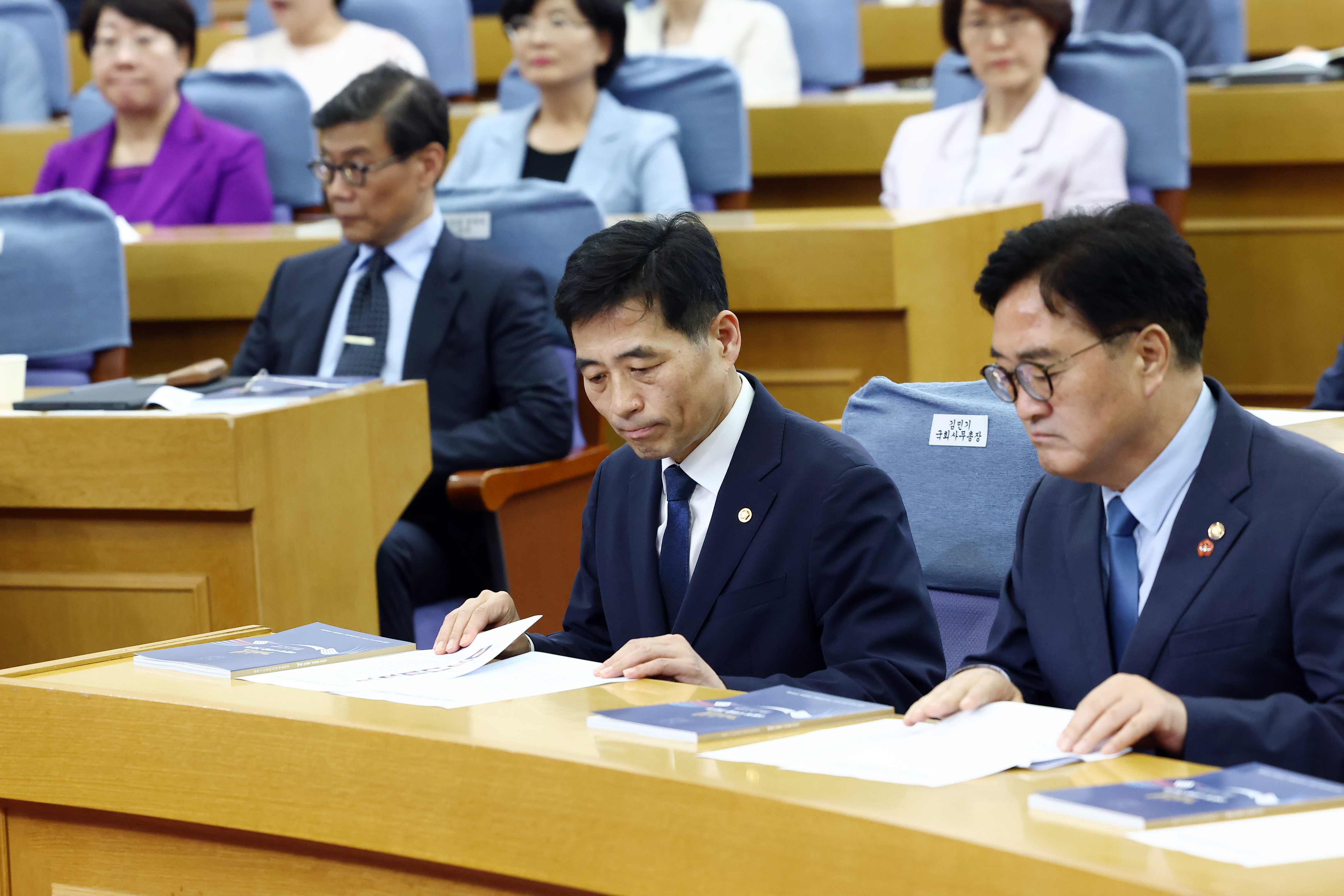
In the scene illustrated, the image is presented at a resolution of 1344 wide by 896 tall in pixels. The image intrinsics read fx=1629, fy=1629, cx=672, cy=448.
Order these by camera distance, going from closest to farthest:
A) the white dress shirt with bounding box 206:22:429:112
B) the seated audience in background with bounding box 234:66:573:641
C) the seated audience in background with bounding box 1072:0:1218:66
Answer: the seated audience in background with bounding box 234:66:573:641 < the seated audience in background with bounding box 1072:0:1218:66 < the white dress shirt with bounding box 206:22:429:112

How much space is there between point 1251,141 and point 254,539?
8.86ft

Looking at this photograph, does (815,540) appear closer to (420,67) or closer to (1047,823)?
(1047,823)

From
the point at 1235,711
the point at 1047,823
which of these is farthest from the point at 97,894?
the point at 1235,711

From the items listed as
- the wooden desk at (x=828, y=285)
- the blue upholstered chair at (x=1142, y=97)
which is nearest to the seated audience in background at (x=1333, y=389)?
the wooden desk at (x=828, y=285)

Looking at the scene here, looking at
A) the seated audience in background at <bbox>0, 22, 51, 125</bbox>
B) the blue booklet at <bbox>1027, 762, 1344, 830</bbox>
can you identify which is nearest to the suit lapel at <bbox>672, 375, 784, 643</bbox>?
the blue booklet at <bbox>1027, 762, 1344, 830</bbox>

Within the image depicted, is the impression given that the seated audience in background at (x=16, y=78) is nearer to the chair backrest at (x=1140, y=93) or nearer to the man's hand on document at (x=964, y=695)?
the chair backrest at (x=1140, y=93)

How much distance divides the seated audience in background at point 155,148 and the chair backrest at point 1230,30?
2.64 m

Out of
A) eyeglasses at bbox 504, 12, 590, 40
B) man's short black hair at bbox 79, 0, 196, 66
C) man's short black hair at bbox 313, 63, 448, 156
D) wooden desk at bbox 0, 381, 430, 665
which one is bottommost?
wooden desk at bbox 0, 381, 430, 665

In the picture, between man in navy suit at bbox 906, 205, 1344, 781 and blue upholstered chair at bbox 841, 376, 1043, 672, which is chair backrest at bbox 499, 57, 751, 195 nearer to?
blue upholstered chair at bbox 841, 376, 1043, 672

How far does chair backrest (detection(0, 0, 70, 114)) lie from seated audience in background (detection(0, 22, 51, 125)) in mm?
292

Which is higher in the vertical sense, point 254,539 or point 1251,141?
point 1251,141

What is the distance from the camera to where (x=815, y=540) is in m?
1.67

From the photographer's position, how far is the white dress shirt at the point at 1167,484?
1.43m

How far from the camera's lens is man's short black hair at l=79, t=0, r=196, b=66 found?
3996mm
